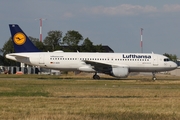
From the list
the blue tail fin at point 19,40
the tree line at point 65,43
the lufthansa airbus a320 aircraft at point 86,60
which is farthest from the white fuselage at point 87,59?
the tree line at point 65,43

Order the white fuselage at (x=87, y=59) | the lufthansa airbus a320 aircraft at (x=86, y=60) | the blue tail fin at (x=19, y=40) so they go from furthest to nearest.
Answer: the blue tail fin at (x=19, y=40)
the white fuselage at (x=87, y=59)
the lufthansa airbus a320 aircraft at (x=86, y=60)

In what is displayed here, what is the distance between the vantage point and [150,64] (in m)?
53.3

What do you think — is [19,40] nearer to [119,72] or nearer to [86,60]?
[86,60]

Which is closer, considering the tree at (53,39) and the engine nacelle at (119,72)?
the engine nacelle at (119,72)

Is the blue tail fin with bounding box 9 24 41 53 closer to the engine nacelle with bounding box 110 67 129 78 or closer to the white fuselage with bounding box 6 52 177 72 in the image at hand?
the white fuselage with bounding box 6 52 177 72

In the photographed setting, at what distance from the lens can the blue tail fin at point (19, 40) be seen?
173ft

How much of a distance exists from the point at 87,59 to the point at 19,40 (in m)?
8.89

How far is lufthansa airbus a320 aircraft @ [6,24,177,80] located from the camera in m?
51.9

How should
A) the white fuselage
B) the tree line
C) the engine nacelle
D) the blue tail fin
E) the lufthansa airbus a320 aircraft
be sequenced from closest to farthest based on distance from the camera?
the engine nacelle
the lufthansa airbus a320 aircraft
the white fuselage
the blue tail fin
the tree line

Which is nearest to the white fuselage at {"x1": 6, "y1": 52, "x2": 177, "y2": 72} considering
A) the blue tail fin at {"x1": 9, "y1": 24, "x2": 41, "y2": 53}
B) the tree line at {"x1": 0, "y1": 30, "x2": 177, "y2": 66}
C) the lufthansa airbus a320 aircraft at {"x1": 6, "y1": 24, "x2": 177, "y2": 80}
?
the lufthansa airbus a320 aircraft at {"x1": 6, "y1": 24, "x2": 177, "y2": 80}

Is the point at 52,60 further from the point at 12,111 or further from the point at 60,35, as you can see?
the point at 60,35

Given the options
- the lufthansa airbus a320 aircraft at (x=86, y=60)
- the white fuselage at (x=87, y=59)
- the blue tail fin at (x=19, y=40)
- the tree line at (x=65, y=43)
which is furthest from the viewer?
the tree line at (x=65, y=43)

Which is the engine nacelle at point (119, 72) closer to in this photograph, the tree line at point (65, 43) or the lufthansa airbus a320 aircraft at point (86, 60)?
the lufthansa airbus a320 aircraft at point (86, 60)

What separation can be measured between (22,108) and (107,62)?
121ft
